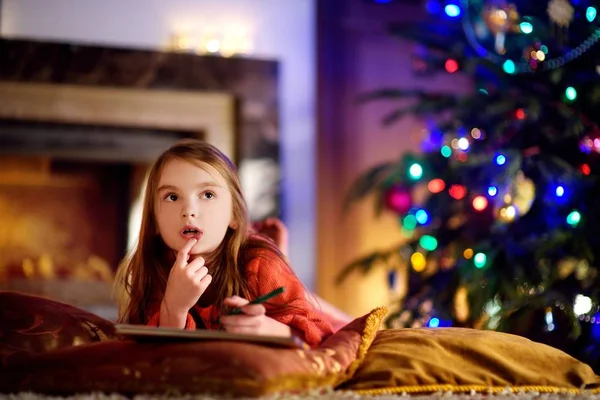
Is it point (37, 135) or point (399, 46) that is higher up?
point (399, 46)

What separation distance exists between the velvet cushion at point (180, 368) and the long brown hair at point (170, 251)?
0.62ft

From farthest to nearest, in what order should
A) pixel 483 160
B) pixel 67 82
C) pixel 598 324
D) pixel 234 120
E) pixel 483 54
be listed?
pixel 234 120, pixel 67 82, pixel 483 54, pixel 483 160, pixel 598 324

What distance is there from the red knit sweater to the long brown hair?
0.07 feet

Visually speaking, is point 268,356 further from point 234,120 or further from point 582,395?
point 234,120

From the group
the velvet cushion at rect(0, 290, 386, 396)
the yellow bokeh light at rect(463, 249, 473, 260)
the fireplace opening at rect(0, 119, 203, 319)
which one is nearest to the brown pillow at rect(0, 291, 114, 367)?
the velvet cushion at rect(0, 290, 386, 396)

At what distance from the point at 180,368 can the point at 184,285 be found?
0.17m

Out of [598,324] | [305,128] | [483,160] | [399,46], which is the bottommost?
[598,324]

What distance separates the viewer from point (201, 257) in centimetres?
111

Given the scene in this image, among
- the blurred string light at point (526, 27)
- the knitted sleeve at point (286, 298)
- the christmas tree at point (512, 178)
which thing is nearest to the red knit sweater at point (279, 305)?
the knitted sleeve at point (286, 298)

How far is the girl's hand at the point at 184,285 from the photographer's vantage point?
104cm

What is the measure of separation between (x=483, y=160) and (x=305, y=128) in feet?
6.05

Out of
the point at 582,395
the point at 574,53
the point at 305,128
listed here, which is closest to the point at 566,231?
the point at 574,53

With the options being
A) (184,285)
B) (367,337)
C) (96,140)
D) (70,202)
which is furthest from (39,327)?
(70,202)

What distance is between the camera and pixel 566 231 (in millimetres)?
2100
